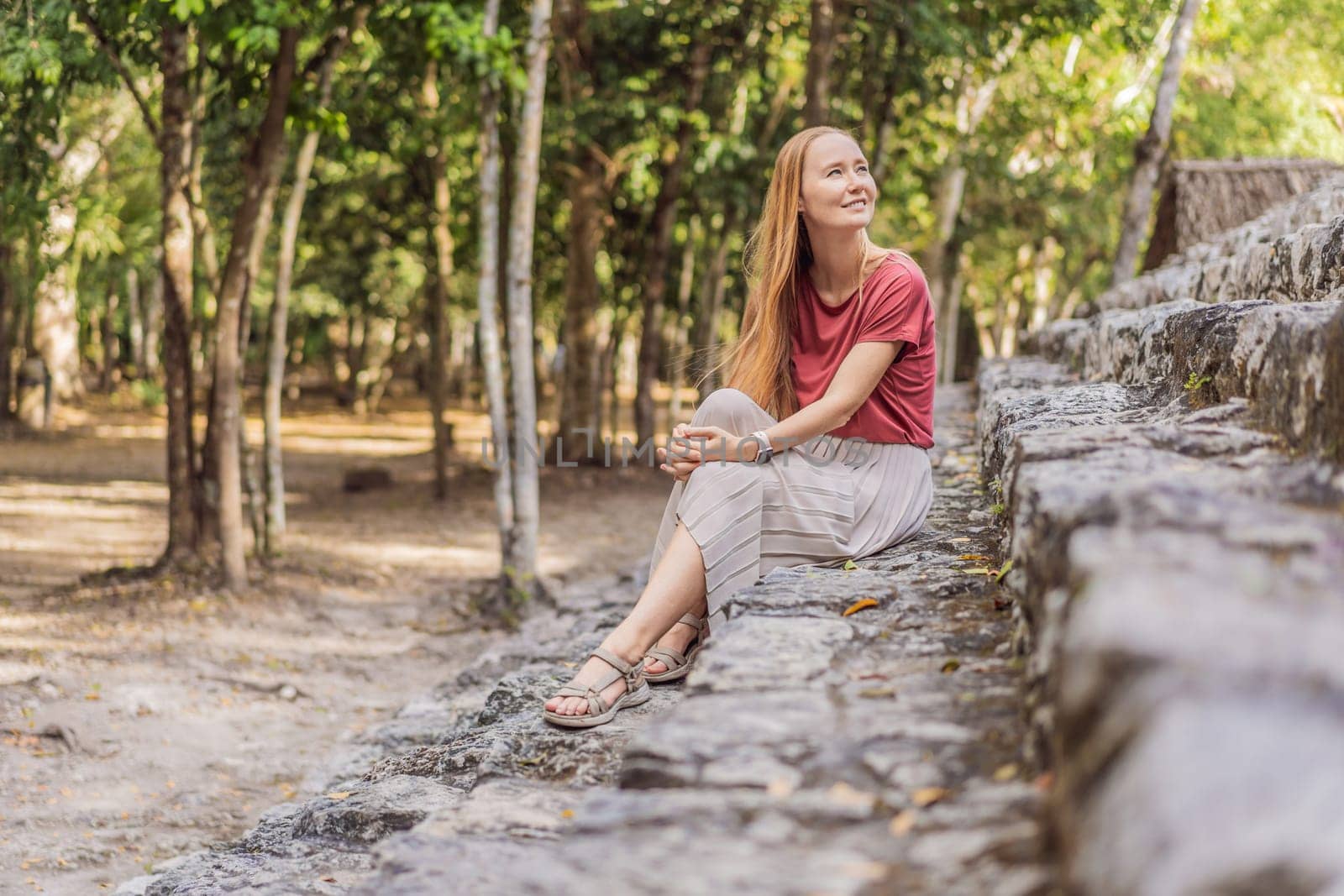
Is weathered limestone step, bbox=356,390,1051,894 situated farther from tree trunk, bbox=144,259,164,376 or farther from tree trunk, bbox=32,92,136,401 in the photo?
tree trunk, bbox=144,259,164,376

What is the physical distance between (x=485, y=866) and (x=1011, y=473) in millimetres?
1699

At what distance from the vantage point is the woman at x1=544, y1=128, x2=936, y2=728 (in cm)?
356

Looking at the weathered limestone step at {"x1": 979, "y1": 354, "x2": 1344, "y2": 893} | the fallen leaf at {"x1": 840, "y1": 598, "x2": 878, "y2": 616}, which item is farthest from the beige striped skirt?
the weathered limestone step at {"x1": 979, "y1": 354, "x2": 1344, "y2": 893}

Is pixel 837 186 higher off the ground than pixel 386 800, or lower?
higher

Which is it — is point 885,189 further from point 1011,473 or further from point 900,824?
point 900,824

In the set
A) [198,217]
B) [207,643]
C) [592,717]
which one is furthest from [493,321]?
[592,717]

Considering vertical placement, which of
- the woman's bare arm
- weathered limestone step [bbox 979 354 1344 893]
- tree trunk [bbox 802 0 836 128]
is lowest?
weathered limestone step [bbox 979 354 1344 893]

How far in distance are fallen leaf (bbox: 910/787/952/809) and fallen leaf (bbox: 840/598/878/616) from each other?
109cm

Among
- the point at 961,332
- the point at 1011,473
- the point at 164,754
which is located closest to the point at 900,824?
the point at 1011,473

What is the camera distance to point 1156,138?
10117mm

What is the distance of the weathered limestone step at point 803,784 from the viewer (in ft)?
6.57

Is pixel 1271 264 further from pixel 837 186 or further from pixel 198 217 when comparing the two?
pixel 198 217

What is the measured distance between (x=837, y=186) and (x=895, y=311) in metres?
0.48

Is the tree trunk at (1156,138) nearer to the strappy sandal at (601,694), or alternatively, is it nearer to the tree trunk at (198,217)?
the tree trunk at (198,217)
